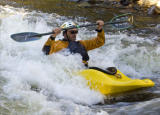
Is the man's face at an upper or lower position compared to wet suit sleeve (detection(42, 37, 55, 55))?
upper

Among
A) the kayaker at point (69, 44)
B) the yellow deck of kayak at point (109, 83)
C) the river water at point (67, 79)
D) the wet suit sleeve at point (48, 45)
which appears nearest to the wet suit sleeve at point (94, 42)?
the kayaker at point (69, 44)

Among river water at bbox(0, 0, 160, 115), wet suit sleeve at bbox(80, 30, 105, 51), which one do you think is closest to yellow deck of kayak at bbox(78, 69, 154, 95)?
river water at bbox(0, 0, 160, 115)

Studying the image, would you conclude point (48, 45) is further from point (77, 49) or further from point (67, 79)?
point (67, 79)

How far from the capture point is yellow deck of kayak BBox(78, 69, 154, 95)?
3.92 metres

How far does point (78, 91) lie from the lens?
163 inches

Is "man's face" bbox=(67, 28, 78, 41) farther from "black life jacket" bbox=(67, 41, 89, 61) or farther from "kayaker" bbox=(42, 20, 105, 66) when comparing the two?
"black life jacket" bbox=(67, 41, 89, 61)

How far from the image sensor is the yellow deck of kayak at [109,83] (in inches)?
154

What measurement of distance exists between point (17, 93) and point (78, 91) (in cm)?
105

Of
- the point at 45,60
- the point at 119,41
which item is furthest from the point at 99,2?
the point at 45,60

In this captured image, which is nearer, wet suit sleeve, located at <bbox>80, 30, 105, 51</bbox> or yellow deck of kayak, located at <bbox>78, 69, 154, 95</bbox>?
yellow deck of kayak, located at <bbox>78, 69, 154, 95</bbox>

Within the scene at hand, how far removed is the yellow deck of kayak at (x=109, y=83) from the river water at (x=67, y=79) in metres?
0.12

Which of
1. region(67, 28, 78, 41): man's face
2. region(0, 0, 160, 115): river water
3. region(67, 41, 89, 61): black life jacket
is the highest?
region(67, 28, 78, 41): man's face

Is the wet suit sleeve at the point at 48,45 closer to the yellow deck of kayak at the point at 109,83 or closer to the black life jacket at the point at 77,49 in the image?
the black life jacket at the point at 77,49

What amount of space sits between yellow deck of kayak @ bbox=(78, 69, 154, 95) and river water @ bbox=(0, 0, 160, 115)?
12 cm
